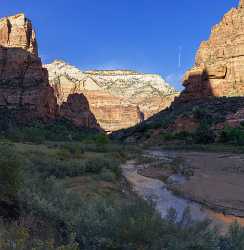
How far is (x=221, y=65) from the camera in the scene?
308 ft

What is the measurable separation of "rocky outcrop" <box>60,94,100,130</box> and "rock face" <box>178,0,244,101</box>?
117 ft

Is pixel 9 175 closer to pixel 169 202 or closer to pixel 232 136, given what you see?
pixel 169 202

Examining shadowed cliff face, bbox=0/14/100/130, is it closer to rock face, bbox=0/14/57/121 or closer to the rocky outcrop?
rock face, bbox=0/14/57/121

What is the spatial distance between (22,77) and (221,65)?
160ft

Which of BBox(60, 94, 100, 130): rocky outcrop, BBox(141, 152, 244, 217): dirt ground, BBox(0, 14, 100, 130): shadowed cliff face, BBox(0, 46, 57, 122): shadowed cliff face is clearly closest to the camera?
BBox(141, 152, 244, 217): dirt ground

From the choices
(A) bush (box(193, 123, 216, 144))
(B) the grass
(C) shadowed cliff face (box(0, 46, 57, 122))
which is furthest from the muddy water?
(C) shadowed cliff face (box(0, 46, 57, 122))

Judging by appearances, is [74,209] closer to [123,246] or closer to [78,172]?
[123,246]

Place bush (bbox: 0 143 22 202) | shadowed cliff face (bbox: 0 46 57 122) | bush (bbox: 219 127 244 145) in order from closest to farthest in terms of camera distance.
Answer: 1. bush (bbox: 0 143 22 202)
2. bush (bbox: 219 127 244 145)
3. shadowed cliff face (bbox: 0 46 57 122)

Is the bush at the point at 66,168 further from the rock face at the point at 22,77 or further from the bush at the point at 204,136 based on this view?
the rock face at the point at 22,77

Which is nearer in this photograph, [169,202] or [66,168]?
[169,202]

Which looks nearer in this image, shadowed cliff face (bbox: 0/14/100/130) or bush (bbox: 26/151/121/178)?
bush (bbox: 26/151/121/178)

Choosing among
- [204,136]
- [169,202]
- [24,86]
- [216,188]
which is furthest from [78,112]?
[169,202]

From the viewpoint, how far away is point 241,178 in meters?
23.0

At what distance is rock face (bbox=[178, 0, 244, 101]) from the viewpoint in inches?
3538
